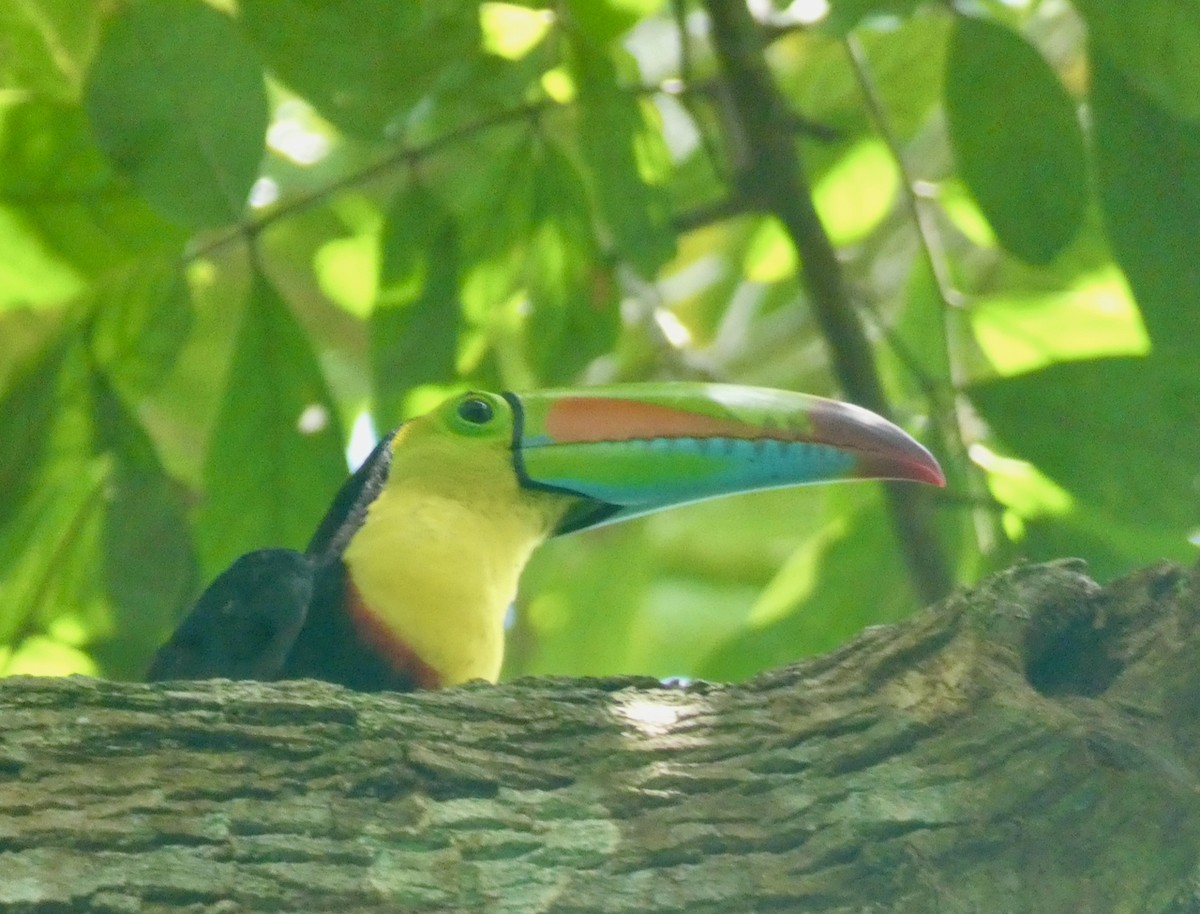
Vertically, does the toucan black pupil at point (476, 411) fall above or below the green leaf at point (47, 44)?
below

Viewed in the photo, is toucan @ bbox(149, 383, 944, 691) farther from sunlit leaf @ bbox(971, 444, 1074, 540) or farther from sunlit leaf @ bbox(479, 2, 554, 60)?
sunlit leaf @ bbox(479, 2, 554, 60)

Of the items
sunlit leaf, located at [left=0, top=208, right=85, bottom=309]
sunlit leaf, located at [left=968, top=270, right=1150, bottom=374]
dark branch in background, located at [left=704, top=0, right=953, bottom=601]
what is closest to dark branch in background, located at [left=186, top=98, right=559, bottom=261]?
sunlit leaf, located at [left=0, top=208, right=85, bottom=309]

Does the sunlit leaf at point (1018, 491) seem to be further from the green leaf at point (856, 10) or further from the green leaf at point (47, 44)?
the green leaf at point (47, 44)

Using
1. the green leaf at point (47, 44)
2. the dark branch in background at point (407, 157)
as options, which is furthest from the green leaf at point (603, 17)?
the green leaf at point (47, 44)

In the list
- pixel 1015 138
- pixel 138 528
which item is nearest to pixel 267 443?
pixel 138 528

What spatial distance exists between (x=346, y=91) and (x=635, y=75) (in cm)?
91

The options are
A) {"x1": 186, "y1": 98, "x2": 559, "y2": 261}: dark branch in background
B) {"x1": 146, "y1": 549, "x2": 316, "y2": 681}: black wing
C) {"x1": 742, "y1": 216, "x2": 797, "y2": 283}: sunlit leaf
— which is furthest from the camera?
{"x1": 742, "y1": 216, "x2": 797, "y2": 283}: sunlit leaf

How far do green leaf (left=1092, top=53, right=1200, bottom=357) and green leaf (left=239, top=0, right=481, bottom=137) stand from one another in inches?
41.3

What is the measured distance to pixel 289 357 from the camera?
291cm

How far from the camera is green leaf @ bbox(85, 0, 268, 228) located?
2.54 meters

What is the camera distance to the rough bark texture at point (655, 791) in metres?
1.79

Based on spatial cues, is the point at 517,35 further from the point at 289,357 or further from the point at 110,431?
the point at 110,431

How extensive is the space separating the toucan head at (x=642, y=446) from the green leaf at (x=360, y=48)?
0.63 meters

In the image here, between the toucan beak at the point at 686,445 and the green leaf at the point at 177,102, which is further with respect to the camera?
the toucan beak at the point at 686,445
